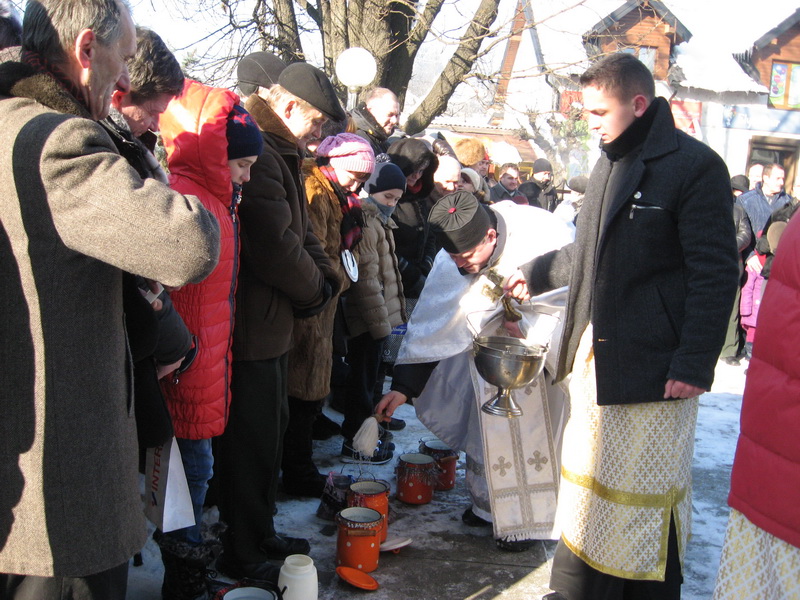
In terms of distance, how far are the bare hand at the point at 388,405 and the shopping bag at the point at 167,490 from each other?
1.14 m

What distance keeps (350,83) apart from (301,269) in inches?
194

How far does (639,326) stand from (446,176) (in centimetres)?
339

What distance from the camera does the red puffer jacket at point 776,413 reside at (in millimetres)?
1988

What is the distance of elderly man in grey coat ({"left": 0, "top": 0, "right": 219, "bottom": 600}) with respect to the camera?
144 centimetres

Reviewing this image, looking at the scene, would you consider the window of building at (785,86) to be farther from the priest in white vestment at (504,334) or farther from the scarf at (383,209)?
the priest in white vestment at (504,334)

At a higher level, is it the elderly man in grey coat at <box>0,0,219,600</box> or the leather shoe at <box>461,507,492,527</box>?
the elderly man in grey coat at <box>0,0,219,600</box>

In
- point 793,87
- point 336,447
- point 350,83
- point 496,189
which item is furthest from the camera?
point 793,87

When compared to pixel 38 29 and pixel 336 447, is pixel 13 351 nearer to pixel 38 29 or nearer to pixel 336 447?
pixel 38 29

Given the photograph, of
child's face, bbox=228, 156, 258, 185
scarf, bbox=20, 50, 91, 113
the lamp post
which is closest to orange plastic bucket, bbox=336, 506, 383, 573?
child's face, bbox=228, 156, 258, 185

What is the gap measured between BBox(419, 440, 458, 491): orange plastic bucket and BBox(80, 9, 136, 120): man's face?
3.11 meters

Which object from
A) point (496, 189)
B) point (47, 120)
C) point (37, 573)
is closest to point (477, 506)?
point (37, 573)

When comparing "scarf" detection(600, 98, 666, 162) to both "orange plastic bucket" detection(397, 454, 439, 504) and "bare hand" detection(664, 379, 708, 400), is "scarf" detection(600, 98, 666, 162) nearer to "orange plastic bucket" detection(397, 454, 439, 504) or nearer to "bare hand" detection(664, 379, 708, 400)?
"bare hand" detection(664, 379, 708, 400)

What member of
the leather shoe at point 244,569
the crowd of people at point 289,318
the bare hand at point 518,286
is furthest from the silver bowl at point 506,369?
the leather shoe at point 244,569

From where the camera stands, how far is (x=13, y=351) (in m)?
1.52
